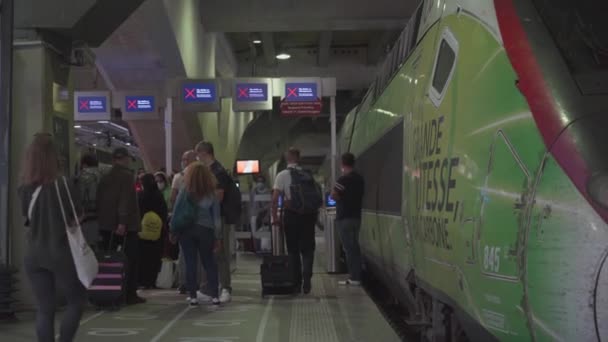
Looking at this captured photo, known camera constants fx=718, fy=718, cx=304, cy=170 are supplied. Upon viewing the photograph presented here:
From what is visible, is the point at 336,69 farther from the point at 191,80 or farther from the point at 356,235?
the point at 356,235

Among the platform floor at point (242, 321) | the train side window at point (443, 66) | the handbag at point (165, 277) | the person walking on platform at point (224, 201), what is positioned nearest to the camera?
the train side window at point (443, 66)

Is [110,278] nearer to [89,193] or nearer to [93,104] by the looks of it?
[89,193]

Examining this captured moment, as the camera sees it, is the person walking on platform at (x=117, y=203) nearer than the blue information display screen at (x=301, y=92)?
Yes

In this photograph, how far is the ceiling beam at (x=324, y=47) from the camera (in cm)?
2116

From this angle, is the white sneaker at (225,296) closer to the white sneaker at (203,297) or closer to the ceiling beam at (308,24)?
the white sneaker at (203,297)

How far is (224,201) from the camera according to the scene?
8117 millimetres

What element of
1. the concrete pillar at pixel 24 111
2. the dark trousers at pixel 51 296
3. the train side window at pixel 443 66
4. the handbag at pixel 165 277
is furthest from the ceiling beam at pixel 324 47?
the dark trousers at pixel 51 296

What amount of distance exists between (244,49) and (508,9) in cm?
2218

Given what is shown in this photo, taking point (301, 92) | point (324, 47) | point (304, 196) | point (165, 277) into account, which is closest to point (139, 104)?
point (301, 92)

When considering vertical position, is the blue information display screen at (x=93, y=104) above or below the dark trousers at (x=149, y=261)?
above

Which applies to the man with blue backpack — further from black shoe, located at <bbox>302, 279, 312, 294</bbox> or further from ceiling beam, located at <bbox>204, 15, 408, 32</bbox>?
ceiling beam, located at <bbox>204, 15, 408, 32</bbox>

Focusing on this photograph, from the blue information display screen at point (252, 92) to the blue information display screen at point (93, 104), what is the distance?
3819mm

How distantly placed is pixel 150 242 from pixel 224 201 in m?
1.26

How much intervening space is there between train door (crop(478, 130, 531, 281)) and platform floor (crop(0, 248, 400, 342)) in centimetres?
276
